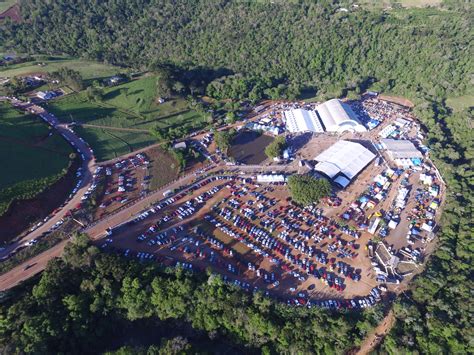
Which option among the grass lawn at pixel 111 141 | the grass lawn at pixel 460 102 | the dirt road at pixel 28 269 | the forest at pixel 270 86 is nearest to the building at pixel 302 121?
the forest at pixel 270 86

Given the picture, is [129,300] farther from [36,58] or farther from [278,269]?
[36,58]

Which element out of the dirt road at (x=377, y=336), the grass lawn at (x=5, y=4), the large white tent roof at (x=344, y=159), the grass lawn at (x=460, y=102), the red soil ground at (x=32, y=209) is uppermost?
the grass lawn at (x=5, y=4)

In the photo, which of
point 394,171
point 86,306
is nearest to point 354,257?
point 394,171

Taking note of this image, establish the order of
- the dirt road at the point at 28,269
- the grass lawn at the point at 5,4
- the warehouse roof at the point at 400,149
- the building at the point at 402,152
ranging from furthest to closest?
the grass lawn at the point at 5,4
the warehouse roof at the point at 400,149
the building at the point at 402,152
the dirt road at the point at 28,269

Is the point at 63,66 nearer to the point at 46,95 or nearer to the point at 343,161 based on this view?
the point at 46,95

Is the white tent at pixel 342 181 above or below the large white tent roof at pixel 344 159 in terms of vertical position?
below

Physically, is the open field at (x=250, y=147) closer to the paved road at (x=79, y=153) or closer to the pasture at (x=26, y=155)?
the paved road at (x=79, y=153)

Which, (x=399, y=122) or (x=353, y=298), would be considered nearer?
(x=353, y=298)
